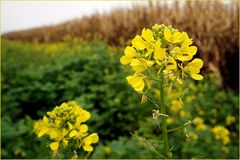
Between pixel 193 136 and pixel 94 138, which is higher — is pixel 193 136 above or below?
below

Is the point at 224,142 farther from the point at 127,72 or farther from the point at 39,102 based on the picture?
the point at 39,102

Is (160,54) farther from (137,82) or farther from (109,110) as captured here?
(109,110)

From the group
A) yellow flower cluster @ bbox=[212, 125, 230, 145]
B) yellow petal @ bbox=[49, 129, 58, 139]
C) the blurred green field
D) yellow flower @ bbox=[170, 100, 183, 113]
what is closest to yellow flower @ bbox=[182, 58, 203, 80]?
yellow petal @ bbox=[49, 129, 58, 139]

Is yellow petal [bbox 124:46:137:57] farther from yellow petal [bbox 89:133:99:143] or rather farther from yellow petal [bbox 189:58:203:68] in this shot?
yellow petal [bbox 89:133:99:143]

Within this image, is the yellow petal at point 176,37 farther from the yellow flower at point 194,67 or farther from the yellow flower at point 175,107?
the yellow flower at point 175,107

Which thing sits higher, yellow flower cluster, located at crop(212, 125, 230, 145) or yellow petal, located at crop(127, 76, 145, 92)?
yellow petal, located at crop(127, 76, 145, 92)

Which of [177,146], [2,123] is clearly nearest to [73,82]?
[2,123]

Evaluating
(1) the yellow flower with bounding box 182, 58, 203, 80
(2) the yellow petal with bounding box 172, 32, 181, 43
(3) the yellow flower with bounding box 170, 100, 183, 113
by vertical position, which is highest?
(2) the yellow petal with bounding box 172, 32, 181, 43

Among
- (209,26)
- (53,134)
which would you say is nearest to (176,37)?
(53,134)
